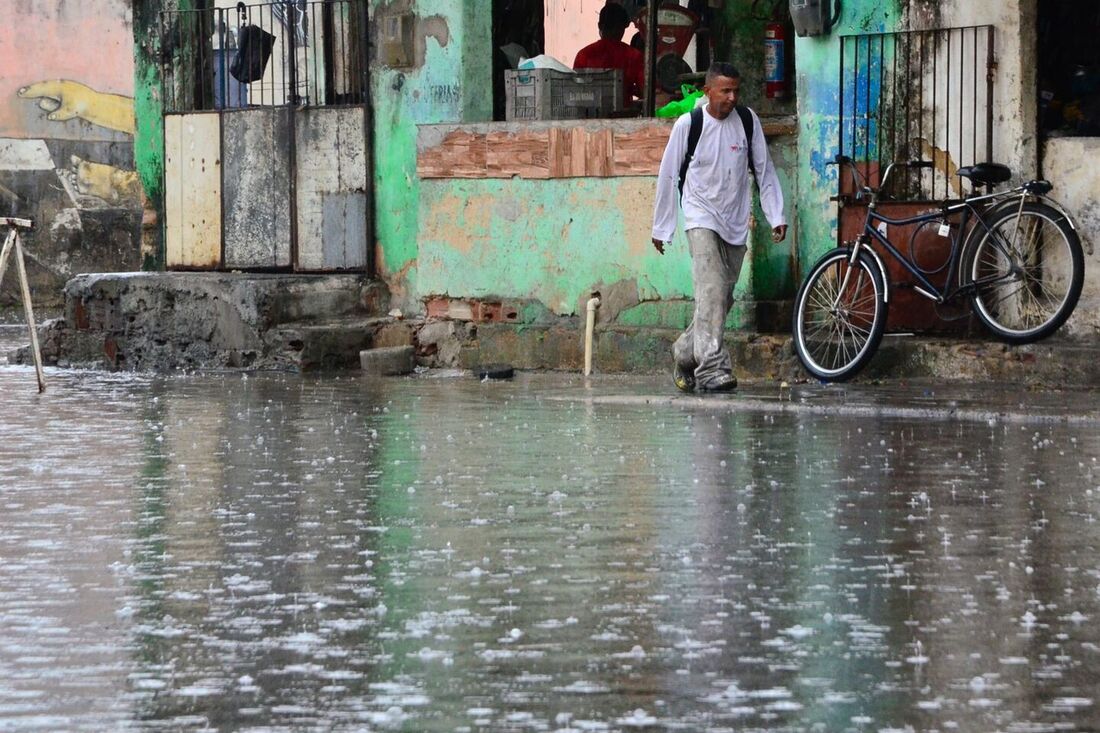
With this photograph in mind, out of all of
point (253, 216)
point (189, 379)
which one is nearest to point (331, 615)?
point (189, 379)

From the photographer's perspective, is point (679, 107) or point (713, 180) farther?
point (679, 107)

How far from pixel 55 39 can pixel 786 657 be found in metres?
22.6

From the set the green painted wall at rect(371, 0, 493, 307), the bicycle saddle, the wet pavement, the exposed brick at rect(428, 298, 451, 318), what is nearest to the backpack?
the bicycle saddle

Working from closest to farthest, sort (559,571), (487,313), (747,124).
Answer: (559,571) → (747,124) → (487,313)

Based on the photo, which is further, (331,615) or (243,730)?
(331,615)

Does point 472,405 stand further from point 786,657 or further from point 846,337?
point 786,657

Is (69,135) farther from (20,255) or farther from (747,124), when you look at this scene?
(747,124)

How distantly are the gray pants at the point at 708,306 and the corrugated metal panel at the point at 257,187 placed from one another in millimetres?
4724

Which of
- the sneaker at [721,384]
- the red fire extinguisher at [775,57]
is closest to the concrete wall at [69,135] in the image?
the red fire extinguisher at [775,57]

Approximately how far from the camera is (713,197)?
12859mm

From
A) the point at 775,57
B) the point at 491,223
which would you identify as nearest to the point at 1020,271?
the point at 775,57

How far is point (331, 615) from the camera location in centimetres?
578

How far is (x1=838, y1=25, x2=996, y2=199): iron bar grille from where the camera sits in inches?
519

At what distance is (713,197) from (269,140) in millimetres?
5069
